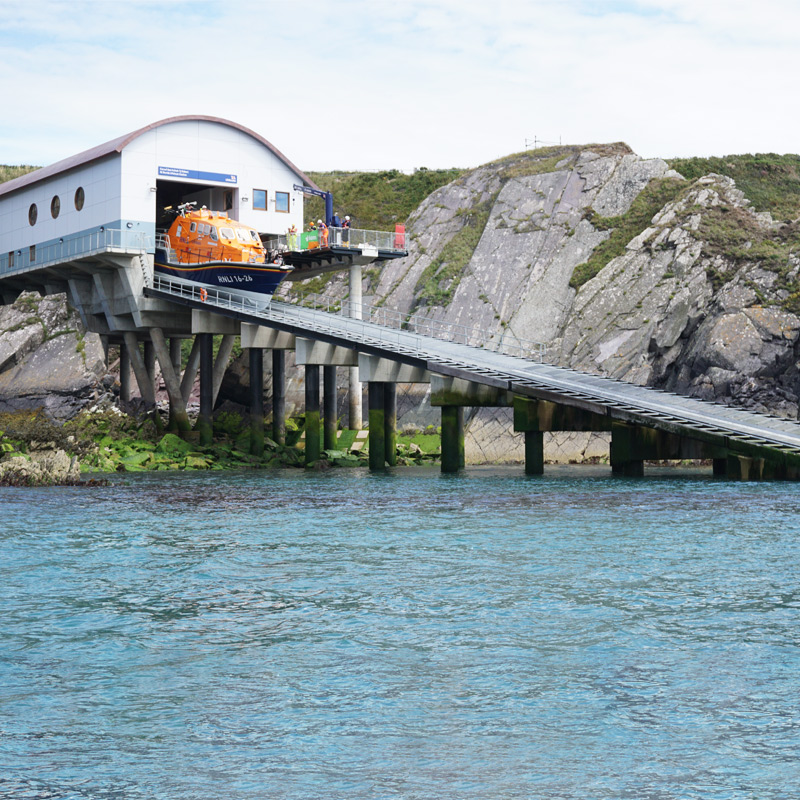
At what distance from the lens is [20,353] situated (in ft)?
151

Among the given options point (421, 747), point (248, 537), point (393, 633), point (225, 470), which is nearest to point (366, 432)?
point (225, 470)

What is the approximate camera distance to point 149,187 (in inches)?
1789

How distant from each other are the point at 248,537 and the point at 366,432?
94.6 feet

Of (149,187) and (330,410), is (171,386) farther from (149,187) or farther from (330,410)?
(149,187)

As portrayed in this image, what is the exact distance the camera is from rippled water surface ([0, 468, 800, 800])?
27.0ft

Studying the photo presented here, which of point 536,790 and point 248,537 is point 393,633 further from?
point 248,537

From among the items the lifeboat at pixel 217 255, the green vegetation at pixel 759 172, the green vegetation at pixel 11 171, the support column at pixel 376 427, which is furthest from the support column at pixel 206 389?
the green vegetation at pixel 11 171

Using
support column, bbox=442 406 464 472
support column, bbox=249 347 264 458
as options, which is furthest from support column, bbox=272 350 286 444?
support column, bbox=442 406 464 472

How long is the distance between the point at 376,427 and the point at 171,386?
11622mm

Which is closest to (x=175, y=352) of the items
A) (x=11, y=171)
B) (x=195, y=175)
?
A: (x=195, y=175)

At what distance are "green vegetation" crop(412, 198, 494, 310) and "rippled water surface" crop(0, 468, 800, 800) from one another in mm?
37165

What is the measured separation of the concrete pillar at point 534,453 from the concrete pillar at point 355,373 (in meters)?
15.1

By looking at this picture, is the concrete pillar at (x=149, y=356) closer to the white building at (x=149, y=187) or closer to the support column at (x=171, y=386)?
the support column at (x=171, y=386)

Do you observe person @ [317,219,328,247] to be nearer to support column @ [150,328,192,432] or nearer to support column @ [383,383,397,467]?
support column @ [383,383,397,467]
